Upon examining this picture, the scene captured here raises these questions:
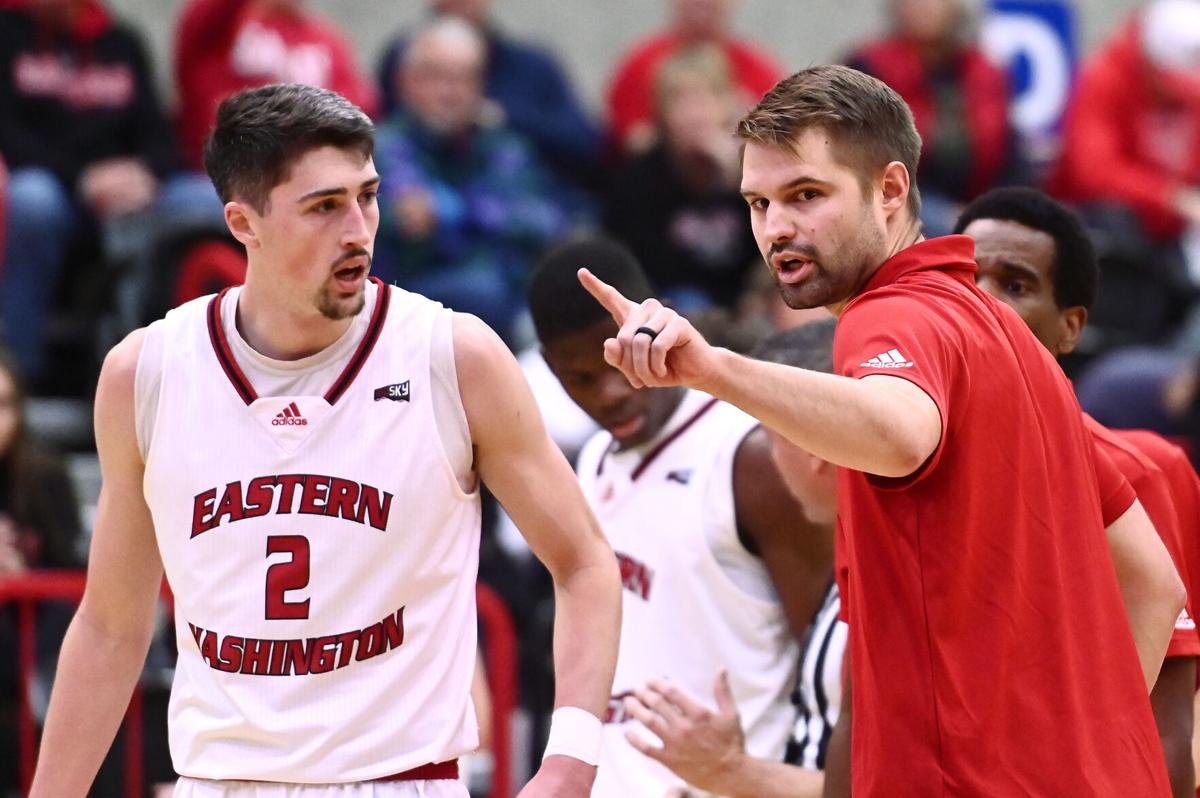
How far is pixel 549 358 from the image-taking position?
4773 millimetres

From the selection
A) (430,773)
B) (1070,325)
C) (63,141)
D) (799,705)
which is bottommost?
(430,773)

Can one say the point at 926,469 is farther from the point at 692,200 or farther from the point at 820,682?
the point at 692,200

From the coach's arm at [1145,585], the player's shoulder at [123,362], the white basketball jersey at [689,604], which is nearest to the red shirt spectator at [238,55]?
the white basketball jersey at [689,604]

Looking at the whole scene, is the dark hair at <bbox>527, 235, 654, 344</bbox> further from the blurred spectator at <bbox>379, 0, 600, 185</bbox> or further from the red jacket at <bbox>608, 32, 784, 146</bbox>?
the red jacket at <bbox>608, 32, 784, 146</bbox>

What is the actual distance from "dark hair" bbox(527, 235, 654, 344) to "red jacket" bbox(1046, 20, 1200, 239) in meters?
6.25

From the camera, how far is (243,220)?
12.0 ft

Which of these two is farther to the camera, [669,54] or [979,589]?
[669,54]

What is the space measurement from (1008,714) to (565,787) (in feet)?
2.99

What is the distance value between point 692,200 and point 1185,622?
6096mm

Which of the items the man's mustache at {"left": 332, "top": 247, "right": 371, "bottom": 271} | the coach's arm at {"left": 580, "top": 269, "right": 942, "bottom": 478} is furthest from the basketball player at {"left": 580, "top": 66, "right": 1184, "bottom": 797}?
the man's mustache at {"left": 332, "top": 247, "right": 371, "bottom": 271}

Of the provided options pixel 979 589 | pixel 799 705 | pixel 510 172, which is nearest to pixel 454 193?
pixel 510 172

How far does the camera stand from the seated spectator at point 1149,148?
10.2 meters

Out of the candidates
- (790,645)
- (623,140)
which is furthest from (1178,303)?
(790,645)

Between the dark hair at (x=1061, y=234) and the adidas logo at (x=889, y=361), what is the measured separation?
49.8 inches
